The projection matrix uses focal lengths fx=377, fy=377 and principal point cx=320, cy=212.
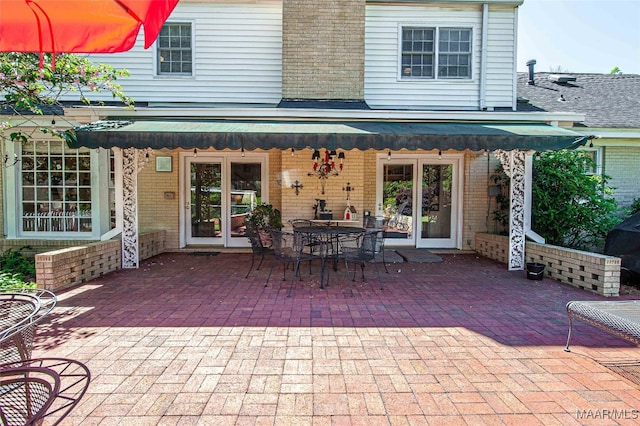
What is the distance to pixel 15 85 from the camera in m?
5.83

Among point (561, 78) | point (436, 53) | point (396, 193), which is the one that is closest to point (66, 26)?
point (396, 193)

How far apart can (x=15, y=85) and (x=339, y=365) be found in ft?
20.9

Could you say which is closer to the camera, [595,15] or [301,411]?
[301,411]

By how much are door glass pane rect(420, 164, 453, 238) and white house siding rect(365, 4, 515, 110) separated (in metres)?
1.70

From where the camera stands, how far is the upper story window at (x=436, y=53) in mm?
9875

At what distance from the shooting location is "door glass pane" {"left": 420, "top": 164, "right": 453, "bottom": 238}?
10.2 m

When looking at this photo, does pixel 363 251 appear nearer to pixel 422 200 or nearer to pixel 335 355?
pixel 335 355

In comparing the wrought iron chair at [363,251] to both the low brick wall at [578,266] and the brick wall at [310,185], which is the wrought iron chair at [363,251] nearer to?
the brick wall at [310,185]

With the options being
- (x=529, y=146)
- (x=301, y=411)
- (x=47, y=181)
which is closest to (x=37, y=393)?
(x=301, y=411)

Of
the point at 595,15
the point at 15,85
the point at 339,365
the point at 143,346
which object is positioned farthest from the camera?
the point at 595,15

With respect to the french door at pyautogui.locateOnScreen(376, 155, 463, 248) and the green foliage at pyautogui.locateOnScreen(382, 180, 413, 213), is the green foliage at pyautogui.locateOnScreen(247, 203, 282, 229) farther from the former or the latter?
the green foliage at pyautogui.locateOnScreen(382, 180, 413, 213)

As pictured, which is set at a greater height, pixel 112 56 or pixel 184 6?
pixel 184 6

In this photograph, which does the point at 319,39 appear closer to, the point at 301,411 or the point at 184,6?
the point at 184,6

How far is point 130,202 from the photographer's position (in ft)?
25.3
